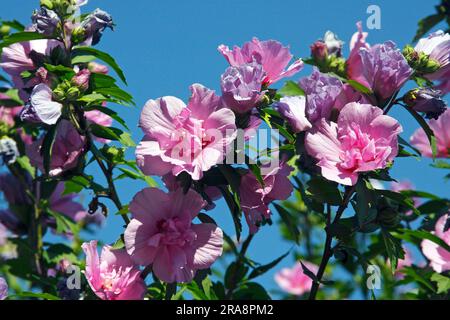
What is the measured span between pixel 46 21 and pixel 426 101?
1115 millimetres

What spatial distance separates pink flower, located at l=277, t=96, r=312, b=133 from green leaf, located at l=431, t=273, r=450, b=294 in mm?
792

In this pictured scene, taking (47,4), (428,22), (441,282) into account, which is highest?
(47,4)

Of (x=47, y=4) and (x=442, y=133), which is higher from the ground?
(x=47, y=4)

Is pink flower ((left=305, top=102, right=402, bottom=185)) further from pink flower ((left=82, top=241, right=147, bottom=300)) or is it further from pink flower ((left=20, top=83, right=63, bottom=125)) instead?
pink flower ((left=20, top=83, right=63, bottom=125))

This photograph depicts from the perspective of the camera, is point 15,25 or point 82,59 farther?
point 15,25

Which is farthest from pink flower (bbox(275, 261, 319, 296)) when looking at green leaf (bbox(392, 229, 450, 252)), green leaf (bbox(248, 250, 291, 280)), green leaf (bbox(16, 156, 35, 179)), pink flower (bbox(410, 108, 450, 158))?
green leaf (bbox(392, 229, 450, 252))

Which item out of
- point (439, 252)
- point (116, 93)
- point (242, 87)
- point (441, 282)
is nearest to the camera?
point (242, 87)

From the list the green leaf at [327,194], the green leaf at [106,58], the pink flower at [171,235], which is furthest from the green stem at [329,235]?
the green leaf at [106,58]

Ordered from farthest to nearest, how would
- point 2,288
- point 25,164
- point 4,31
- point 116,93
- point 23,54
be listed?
point 4,31
point 25,164
point 23,54
point 116,93
point 2,288

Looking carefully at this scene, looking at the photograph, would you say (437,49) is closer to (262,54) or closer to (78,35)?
(262,54)

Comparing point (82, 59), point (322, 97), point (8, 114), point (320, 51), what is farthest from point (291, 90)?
point (8, 114)

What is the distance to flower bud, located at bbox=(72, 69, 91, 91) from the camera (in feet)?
8.39

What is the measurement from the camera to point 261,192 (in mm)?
2438
